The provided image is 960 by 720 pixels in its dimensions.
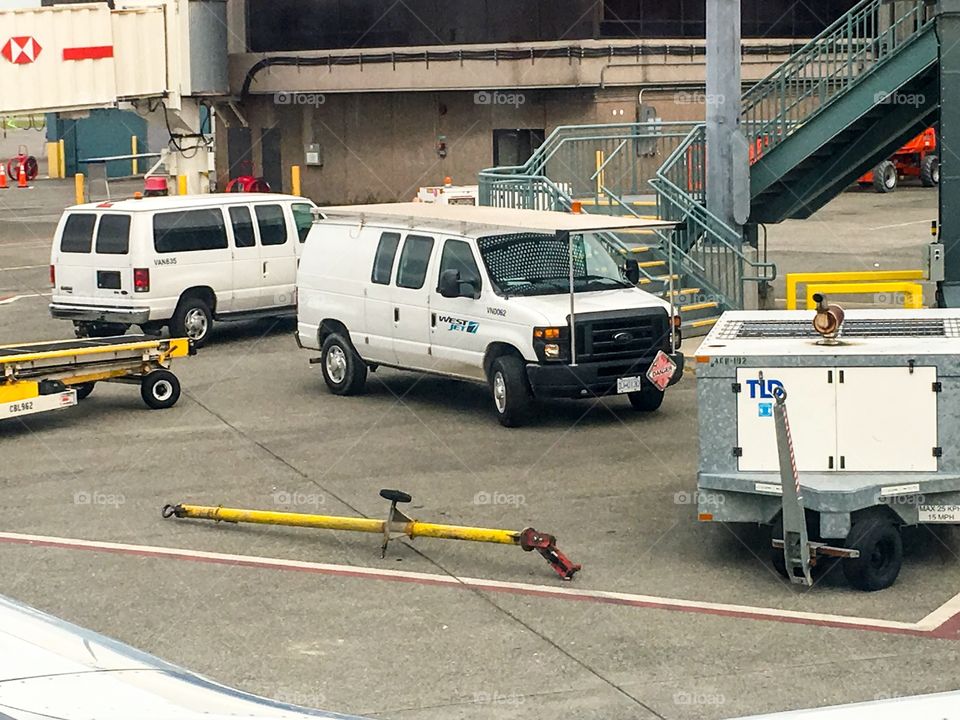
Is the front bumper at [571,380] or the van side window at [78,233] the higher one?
the van side window at [78,233]

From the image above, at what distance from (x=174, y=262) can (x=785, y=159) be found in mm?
8664

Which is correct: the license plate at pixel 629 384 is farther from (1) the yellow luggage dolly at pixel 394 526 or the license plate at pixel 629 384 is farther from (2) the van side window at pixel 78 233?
(2) the van side window at pixel 78 233

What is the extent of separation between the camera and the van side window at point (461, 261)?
17359 millimetres

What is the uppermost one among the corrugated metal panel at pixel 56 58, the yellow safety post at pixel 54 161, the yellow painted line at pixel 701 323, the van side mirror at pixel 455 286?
the corrugated metal panel at pixel 56 58

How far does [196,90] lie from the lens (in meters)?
42.8

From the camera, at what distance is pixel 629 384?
1686 centimetres

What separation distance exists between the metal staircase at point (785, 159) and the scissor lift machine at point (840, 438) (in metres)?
9.70

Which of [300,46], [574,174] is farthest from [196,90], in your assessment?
[574,174]

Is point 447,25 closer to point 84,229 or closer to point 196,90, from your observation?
point 196,90

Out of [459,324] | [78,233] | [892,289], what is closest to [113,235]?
[78,233]

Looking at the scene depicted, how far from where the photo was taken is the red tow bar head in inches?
449

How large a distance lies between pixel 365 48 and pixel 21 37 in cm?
1172

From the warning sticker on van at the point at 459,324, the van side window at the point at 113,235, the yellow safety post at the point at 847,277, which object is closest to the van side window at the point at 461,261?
the warning sticker on van at the point at 459,324

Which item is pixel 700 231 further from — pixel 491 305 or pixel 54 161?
pixel 54 161
